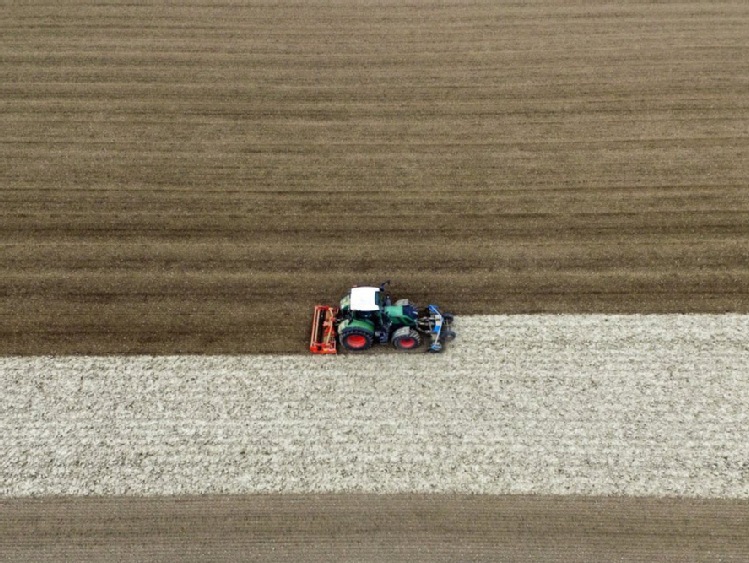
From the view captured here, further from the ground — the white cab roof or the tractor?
the white cab roof

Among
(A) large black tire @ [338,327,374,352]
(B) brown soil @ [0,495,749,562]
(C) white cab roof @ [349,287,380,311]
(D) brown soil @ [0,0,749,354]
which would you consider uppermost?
(D) brown soil @ [0,0,749,354]

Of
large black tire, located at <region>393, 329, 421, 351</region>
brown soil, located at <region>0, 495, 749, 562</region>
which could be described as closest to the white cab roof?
large black tire, located at <region>393, 329, 421, 351</region>

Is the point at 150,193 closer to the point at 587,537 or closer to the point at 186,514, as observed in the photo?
the point at 186,514

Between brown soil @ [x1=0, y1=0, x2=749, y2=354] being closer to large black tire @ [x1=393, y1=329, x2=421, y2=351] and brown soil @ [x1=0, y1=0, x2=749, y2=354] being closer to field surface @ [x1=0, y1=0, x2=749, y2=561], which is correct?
field surface @ [x1=0, y1=0, x2=749, y2=561]

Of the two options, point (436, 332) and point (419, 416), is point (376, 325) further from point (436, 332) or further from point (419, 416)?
point (419, 416)

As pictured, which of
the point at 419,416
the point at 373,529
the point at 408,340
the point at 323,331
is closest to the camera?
the point at 373,529

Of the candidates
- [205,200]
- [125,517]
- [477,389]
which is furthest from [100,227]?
[477,389]

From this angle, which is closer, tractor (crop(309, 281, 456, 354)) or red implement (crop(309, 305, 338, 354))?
tractor (crop(309, 281, 456, 354))

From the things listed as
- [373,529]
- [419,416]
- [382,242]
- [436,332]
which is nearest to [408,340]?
[436,332]
